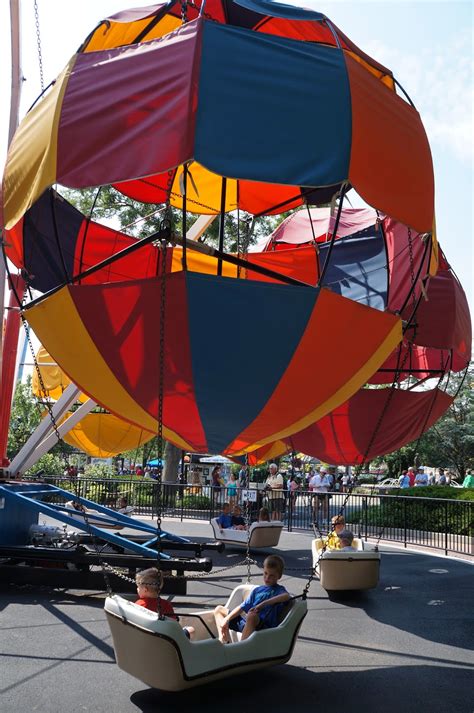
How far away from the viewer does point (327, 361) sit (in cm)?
575

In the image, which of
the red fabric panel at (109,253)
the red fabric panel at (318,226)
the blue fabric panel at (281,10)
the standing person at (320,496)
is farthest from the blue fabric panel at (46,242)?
the standing person at (320,496)

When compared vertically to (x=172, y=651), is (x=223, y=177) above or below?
above

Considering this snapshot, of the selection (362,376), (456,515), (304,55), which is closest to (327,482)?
(456,515)

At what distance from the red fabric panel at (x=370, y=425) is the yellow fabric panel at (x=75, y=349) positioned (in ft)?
20.8

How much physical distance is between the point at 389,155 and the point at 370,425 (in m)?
6.97

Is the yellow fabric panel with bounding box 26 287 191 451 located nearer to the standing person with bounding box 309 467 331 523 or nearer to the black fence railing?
the black fence railing

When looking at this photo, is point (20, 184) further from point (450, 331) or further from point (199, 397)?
point (450, 331)

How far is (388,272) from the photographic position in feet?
34.3

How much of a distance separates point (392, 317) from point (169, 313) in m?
1.92

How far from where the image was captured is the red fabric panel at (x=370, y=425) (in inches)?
458

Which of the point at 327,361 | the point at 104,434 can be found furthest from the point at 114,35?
the point at 104,434

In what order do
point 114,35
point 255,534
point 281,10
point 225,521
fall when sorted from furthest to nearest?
1. point 225,521
2. point 255,534
3. point 114,35
4. point 281,10

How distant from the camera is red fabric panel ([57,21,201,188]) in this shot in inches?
197

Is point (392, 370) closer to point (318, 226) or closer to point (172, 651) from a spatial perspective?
point (318, 226)
